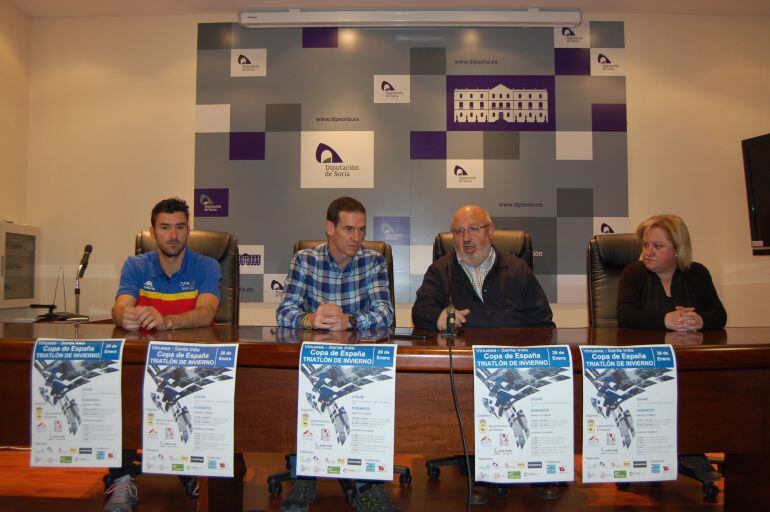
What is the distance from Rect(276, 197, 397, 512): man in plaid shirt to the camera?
1763 mm

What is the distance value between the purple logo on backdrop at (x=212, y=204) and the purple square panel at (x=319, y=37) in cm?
115

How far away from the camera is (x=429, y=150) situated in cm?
334

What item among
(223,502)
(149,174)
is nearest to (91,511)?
(223,502)

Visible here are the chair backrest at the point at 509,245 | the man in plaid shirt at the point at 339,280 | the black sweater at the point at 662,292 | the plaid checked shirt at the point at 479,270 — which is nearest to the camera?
the man in plaid shirt at the point at 339,280

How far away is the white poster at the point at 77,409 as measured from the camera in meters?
1.05

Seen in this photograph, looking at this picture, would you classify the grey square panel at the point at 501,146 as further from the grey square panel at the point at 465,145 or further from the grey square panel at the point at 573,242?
the grey square panel at the point at 573,242

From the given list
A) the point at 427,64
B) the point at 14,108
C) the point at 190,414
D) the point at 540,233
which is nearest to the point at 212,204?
the point at 14,108

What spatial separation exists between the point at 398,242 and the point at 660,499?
2.02m

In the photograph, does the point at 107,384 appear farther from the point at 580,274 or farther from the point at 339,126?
the point at 580,274

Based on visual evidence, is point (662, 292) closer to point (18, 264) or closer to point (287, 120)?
point (287, 120)

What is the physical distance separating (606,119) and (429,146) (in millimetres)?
1210

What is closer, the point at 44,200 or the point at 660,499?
the point at 660,499

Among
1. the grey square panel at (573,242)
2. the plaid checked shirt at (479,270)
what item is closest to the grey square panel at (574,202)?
the grey square panel at (573,242)

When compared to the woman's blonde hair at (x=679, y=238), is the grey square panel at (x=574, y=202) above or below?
above
